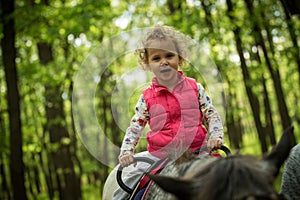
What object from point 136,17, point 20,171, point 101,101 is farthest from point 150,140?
point 101,101

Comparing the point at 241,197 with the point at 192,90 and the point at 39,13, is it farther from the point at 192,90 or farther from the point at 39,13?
the point at 39,13

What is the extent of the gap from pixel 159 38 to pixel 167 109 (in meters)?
0.73

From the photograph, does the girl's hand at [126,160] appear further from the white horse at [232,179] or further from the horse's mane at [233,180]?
the horse's mane at [233,180]

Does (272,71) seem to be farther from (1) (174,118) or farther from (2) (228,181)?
(2) (228,181)

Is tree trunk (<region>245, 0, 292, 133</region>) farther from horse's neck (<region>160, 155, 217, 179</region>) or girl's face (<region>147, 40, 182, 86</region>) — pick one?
horse's neck (<region>160, 155, 217, 179</region>)

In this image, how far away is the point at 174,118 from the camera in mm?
3770

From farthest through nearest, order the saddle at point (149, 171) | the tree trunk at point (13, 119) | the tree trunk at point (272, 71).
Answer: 1. the tree trunk at point (272, 71)
2. the tree trunk at point (13, 119)
3. the saddle at point (149, 171)

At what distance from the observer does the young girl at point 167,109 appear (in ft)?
12.0

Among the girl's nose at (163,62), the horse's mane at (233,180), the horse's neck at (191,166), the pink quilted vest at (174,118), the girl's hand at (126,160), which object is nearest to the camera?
the horse's mane at (233,180)

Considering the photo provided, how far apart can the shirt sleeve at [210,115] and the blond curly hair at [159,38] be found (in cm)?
47

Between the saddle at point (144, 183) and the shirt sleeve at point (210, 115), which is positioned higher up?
the shirt sleeve at point (210, 115)

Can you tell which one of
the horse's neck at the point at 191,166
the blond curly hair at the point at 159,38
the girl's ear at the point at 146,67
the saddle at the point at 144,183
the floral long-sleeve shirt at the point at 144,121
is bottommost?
the saddle at the point at 144,183

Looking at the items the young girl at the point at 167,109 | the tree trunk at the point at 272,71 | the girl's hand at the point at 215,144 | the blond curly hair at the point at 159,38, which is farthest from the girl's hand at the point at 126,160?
the tree trunk at the point at 272,71

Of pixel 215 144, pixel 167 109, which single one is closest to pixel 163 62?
pixel 167 109
